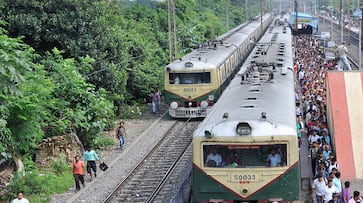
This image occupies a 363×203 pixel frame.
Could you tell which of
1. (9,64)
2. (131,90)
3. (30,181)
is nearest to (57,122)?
(30,181)

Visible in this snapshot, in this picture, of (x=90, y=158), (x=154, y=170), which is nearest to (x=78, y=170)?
(x=90, y=158)

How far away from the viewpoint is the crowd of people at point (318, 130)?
12680 millimetres

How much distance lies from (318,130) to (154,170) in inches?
189

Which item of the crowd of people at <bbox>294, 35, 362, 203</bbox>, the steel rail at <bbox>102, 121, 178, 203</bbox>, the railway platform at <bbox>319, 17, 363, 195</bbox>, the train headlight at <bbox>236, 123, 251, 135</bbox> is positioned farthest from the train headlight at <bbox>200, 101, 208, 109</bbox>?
the train headlight at <bbox>236, 123, 251, 135</bbox>

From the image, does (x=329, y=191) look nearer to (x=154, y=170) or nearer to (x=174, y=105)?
(x=154, y=170)

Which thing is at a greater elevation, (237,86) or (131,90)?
(237,86)

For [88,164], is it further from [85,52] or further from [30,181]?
[85,52]

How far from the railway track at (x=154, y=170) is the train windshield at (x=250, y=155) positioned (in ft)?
11.6

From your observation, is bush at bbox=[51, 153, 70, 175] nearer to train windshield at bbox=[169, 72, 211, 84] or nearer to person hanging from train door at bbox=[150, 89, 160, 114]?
train windshield at bbox=[169, 72, 211, 84]

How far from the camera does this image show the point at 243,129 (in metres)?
11.8

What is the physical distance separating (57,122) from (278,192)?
9135mm

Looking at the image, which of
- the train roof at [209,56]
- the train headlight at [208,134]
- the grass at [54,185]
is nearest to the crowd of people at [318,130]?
the train headlight at [208,134]

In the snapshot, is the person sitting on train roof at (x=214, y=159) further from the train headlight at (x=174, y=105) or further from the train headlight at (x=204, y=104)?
the train headlight at (x=174, y=105)

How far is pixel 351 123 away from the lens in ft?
53.7
